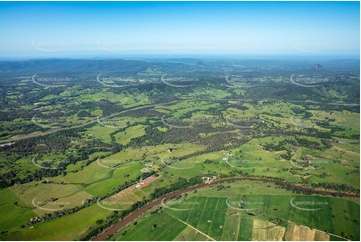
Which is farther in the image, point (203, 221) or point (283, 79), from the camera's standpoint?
point (283, 79)

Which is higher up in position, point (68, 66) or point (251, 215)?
point (68, 66)

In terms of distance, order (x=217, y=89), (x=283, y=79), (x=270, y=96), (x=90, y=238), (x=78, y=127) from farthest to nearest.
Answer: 1. (x=283, y=79)
2. (x=217, y=89)
3. (x=270, y=96)
4. (x=78, y=127)
5. (x=90, y=238)

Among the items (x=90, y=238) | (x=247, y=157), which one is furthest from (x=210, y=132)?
(x=90, y=238)

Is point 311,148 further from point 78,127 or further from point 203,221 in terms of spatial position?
point 78,127

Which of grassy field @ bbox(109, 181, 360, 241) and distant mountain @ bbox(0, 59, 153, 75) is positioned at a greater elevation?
distant mountain @ bbox(0, 59, 153, 75)

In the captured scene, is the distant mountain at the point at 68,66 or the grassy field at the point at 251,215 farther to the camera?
the distant mountain at the point at 68,66

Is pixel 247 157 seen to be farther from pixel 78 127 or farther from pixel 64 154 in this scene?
pixel 78 127

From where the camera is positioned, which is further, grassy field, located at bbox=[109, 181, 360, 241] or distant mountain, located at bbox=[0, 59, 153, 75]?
distant mountain, located at bbox=[0, 59, 153, 75]

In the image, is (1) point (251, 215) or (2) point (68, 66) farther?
(2) point (68, 66)

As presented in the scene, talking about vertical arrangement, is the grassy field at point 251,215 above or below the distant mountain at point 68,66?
below

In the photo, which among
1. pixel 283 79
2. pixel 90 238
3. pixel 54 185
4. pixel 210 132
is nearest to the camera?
pixel 90 238
